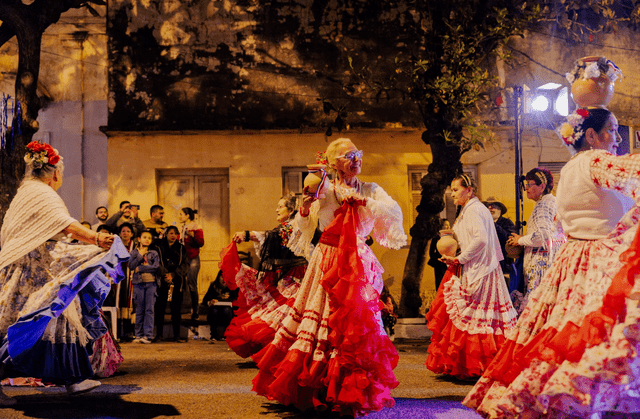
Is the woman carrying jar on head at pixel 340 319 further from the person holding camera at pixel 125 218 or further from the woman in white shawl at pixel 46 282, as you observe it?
the person holding camera at pixel 125 218

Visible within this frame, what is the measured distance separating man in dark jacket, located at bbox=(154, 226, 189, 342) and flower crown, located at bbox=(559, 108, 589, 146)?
7.18 metres

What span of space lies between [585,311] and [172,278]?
7529mm

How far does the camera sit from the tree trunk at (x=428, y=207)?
33.6ft

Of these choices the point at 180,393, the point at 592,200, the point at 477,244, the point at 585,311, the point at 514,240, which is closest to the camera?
the point at 585,311

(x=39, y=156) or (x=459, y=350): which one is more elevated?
(x=39, y=156)

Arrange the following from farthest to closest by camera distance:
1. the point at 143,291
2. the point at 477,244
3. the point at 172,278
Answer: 1. the point at 172,278
2. the point at 143,291
3. the point at 477,244

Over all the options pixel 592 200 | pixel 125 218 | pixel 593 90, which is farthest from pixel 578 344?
pixel 125 218

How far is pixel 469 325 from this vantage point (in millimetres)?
5863

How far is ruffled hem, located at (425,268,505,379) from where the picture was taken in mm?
5711

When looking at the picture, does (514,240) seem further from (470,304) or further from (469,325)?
(469,325)

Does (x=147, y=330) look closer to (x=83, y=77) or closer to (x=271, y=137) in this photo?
(x=271, y=137)

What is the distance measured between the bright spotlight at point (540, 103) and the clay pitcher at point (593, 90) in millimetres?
5591

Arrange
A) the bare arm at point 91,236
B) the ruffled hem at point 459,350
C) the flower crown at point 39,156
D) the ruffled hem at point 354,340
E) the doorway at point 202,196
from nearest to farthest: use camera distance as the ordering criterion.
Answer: the ruffled hem at point 354,340
the bare arm at point 91,236
the flower crown at point 39,156
the ruffled hem at point 459,350
the doorway at point 202,196

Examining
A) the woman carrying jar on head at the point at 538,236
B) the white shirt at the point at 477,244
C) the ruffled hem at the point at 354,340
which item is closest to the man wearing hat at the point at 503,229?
the woman carrying jar on head at the point at 538,236
